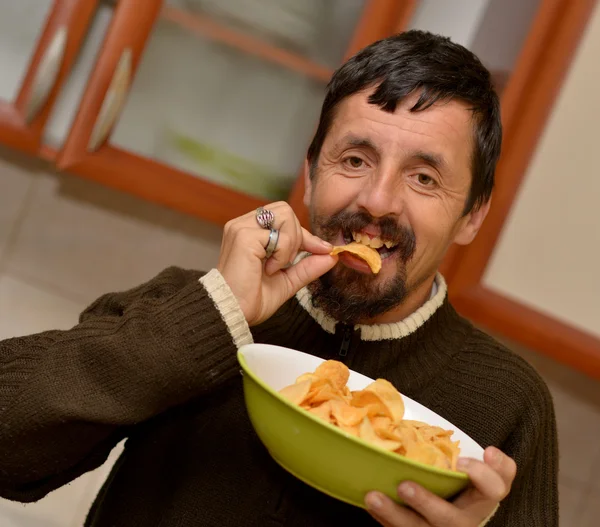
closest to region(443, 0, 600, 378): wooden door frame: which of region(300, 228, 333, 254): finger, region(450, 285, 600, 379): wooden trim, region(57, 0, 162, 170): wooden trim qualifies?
region(450, 285, 600, 379): wooden trim

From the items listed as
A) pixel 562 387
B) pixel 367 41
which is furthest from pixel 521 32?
pixel 562 387

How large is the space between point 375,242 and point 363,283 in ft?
0.23

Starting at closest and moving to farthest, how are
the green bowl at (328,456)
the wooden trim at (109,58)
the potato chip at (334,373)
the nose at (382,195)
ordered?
the green bowl at (328,456), the potato chip at (334,373), the nose at (382,195), the wooden trim at (109,58)

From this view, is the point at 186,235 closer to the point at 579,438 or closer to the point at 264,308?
the point at 264,308

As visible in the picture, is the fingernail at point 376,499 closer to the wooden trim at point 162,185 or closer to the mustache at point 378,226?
the mustache at point 378,226

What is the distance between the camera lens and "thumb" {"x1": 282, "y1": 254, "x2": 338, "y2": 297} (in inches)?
43.2

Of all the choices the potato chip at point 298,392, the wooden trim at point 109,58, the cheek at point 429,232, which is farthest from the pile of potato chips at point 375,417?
the wooden trim at point 109,58

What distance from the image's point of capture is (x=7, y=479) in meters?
1.05

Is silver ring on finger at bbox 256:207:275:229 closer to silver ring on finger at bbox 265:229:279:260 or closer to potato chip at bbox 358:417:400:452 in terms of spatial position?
silver ring on finger at bbox 265:229:279:260

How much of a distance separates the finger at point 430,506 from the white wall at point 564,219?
3.77 ft

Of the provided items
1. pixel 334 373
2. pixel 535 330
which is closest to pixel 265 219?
pixel 334 373

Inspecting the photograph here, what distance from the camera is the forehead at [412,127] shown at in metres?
1.14

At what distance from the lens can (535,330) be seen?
69.2 inches

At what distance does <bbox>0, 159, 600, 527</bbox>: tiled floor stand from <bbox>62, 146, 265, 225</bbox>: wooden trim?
26cm
